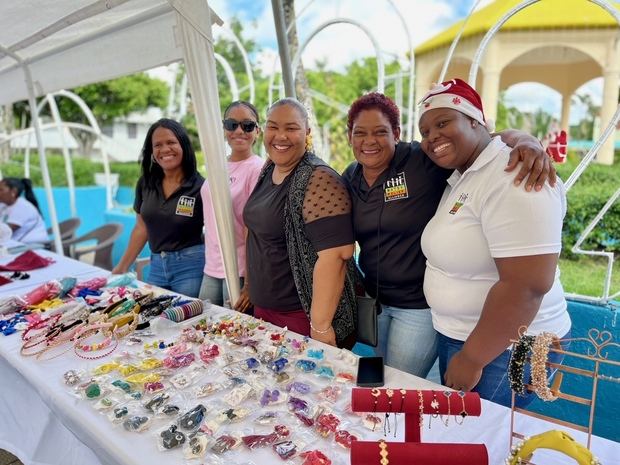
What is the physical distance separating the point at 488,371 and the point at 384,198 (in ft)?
2.34

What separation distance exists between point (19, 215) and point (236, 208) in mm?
3725

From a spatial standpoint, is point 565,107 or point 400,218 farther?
point 565,107

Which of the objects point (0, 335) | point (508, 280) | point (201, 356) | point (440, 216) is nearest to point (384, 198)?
point (440, 216)

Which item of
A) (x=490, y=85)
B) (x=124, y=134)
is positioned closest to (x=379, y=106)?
(x=490, y=85)

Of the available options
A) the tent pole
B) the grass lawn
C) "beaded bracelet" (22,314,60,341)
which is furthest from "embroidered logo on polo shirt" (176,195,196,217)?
the grass lawn

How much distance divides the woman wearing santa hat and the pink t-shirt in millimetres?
1181

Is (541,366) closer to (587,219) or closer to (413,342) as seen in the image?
(413,342)

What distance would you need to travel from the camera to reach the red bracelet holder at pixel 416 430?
→ 89 centimetres

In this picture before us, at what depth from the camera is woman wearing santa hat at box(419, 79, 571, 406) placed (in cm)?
117

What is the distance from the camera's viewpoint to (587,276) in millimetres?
3346

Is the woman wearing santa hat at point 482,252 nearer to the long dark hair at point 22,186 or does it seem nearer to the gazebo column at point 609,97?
the gazebo column at point 609,97

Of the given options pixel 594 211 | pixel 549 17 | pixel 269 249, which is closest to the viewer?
pixel 269 249

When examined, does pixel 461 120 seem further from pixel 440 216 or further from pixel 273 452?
pixel 273 452

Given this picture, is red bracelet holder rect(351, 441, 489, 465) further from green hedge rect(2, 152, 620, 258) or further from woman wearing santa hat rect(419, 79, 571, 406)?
green hedge rect(2, 152, 620, 258)
